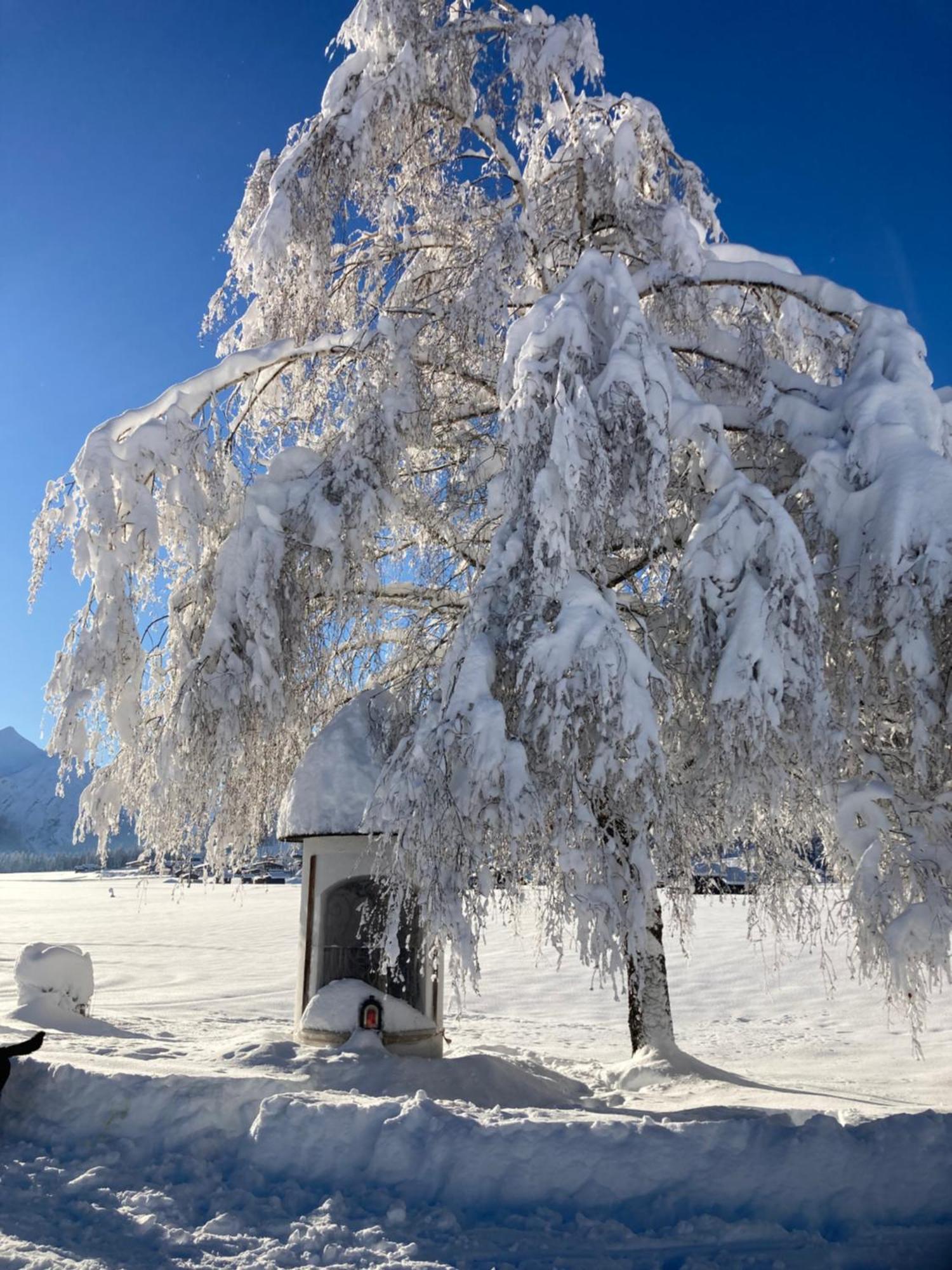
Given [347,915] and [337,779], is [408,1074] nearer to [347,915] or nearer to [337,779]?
[347,915]

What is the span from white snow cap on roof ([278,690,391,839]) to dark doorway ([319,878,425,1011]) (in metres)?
0.65

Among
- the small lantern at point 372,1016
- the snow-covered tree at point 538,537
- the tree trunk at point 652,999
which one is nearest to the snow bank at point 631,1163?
the snow-covered tree at point 538,537

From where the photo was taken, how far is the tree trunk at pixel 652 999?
355 inches

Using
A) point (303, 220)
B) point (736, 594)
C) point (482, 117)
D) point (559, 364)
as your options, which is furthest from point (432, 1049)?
point (482, 117)

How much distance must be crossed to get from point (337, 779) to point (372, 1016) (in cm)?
199

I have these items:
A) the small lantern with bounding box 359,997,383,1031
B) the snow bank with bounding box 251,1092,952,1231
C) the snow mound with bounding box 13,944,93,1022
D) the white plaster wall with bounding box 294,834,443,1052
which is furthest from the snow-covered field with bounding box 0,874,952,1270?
the snow mound with bounding box 13,944,93,1022

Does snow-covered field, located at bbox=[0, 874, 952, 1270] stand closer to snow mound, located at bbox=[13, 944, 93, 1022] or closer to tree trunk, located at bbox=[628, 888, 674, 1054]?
tree trunk, located at bbox=[628, 888, 674, 1054]

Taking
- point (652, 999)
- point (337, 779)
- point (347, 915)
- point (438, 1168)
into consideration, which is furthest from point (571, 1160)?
point (652, 999)

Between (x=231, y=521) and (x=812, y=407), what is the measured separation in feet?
16.0

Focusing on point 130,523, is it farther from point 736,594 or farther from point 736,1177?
point 736,1177

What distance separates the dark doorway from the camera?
8531 mm

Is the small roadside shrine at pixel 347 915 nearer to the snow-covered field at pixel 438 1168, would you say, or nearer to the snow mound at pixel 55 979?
the snow-covered field at pixel 438 1168

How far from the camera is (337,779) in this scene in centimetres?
833

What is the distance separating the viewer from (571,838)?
5723 mm
